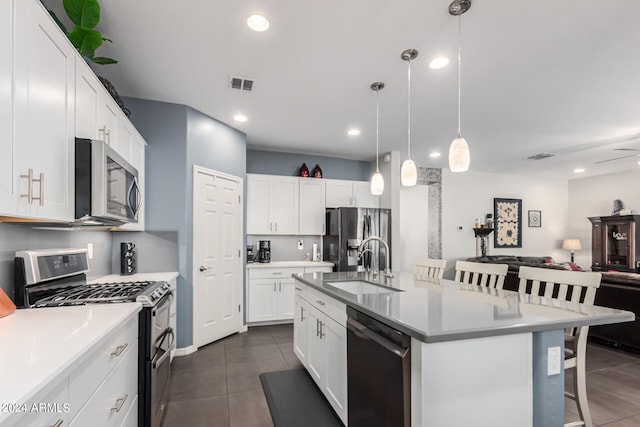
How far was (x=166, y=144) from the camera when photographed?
11.3 feet

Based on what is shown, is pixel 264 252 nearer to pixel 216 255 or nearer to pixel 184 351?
pixel 216 255

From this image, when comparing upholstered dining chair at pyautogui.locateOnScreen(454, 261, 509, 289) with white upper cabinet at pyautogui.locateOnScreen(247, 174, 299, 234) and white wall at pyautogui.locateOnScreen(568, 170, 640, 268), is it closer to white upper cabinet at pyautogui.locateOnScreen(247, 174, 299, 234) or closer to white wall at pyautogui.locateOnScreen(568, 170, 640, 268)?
white upper cabinet at pyautogui.locateOnScreen(247, 174, 299, 234)

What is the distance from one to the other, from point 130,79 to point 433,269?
349cm

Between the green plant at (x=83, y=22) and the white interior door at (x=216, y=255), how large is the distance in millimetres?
1692

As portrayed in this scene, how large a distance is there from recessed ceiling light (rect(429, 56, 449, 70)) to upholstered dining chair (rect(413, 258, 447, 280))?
1765mm

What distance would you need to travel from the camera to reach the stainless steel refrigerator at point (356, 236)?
479 centimetres

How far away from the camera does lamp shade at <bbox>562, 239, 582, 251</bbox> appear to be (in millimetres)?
7109

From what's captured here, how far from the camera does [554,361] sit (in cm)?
149

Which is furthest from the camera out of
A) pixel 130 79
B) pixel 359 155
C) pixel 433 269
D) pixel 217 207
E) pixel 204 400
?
pixel 359 155

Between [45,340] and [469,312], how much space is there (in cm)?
180

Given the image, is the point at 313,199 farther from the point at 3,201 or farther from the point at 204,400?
the point at 3,201

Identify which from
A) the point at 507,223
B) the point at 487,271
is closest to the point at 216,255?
the point at 487,271

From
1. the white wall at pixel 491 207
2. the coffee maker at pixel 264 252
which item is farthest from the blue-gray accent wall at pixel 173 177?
the white wall at pixel 491 207

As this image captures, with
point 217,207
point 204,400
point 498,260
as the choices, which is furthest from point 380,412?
point 498,260
